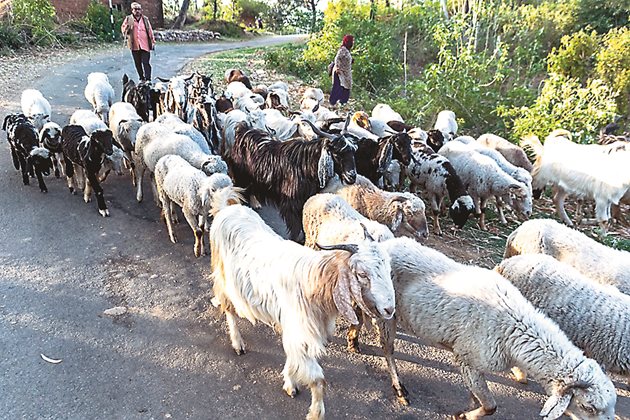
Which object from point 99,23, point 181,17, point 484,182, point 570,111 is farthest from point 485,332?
point 181,17

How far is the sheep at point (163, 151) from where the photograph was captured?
633 cm

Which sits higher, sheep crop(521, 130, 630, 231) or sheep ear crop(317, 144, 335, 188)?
sheep ear crop(317, 144, 335, 188)

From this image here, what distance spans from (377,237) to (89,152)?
4.34 m

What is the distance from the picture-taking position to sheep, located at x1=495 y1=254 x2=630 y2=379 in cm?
366

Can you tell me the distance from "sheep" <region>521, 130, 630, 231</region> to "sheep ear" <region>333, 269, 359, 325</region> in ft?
18.8

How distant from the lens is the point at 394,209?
539 centimetres

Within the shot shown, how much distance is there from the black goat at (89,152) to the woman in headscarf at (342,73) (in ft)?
23.2

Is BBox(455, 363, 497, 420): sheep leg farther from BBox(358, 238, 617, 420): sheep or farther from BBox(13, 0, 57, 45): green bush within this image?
BBox(13, 0, 57, 45): green bush

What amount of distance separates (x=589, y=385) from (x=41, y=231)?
628cm

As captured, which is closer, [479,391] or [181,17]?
[479,391]

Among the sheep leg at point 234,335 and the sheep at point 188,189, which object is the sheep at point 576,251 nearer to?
the sheep leg at point 234,335

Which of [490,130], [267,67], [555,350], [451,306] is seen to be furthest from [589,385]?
[267,67]

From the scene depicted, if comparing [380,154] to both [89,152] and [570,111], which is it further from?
[570,111]

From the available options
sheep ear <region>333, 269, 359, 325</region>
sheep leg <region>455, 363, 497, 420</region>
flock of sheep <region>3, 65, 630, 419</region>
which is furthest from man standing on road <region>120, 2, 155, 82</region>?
sheep leg <region>455, 363, 497, 420</region>
